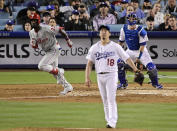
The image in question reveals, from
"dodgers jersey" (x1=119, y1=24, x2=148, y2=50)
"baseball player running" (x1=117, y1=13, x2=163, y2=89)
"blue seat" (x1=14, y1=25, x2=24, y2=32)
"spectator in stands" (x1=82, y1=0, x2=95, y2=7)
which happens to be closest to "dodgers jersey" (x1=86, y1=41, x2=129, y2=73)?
"baseball player running" (x1=117, y1=13, x2=163, y2=89)

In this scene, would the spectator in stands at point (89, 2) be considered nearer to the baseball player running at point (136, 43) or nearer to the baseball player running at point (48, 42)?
the baseball player running at point (136, 43)

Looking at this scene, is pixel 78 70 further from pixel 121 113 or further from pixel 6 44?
pixel 121 113

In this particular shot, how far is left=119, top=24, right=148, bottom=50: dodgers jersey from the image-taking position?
1395 cm

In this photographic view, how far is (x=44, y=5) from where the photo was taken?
70.7ft

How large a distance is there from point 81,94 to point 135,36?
2.11m

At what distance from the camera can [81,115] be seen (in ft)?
34.2

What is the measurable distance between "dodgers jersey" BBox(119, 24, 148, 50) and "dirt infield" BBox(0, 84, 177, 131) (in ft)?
4.00

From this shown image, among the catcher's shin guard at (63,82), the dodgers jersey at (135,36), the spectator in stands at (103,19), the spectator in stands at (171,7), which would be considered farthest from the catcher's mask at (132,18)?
the spectator in stands at (171,7)

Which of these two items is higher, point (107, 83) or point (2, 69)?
point (107, 83)

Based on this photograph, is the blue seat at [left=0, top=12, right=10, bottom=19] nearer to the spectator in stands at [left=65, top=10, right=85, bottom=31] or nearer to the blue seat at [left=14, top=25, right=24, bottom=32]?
the blue seat at [left=14, top=25, right=24, bottom=32]

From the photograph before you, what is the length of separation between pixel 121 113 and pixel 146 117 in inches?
27.4

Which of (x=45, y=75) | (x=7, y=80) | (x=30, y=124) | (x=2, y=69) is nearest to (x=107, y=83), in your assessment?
(x=30, y=124)

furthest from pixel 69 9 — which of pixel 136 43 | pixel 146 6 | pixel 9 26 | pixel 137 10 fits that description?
pixel 136 43

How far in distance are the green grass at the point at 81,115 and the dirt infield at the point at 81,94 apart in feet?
2.16
